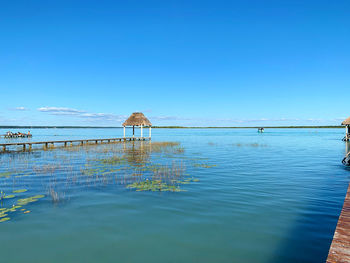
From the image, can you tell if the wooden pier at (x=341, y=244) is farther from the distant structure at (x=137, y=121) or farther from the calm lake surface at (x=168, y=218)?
the distant structure at (x=137, y=121)

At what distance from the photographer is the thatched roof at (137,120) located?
46.3 m

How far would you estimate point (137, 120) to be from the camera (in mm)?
46844

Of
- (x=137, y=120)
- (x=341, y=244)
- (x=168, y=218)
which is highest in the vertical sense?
(x=137, y=120)

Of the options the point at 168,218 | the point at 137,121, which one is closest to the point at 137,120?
the point at 137,121

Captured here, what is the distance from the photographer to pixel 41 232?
5938 millimetres

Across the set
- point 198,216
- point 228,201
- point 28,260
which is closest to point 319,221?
point 228,201

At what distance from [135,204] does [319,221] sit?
18.1 feet

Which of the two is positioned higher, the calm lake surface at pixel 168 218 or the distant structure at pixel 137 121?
the distant structure at pixel 137 121

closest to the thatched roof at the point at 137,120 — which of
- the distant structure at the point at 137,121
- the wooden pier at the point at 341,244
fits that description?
the distant structure at the point at 137,121

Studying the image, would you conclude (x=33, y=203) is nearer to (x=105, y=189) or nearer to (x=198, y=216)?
(x=105, y=189)

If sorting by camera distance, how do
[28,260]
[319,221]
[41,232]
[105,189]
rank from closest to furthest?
[28,260] < [41,232] < [319,221] < [105,189]

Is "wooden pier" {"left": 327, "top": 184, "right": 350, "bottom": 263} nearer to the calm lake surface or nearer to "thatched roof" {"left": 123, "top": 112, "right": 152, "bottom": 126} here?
the calm lake surface

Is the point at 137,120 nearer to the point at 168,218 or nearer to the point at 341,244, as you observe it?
the point at 168,218

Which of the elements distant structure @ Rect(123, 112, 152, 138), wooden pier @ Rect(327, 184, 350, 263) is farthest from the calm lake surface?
distant structure @ Rect(123, 112, 152, 138)
